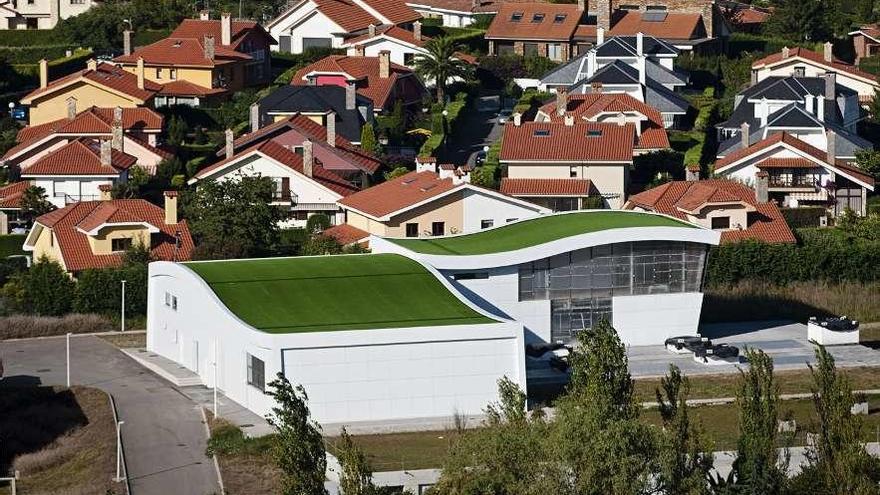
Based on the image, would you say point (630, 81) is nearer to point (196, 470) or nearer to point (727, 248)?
point (727, 248)

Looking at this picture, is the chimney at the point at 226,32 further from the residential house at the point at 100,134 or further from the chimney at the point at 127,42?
the residential house at the point at 100,134

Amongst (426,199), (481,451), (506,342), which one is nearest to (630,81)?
(426,199)

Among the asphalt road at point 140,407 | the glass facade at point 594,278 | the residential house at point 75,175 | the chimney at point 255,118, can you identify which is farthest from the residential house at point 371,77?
the glass facade at point 594,278

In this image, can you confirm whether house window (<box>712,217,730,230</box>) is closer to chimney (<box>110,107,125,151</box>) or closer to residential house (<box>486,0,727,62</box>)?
chimney (<box>110,107,125,151</box>)

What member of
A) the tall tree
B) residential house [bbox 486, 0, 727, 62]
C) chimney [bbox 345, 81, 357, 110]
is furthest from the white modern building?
residential house [bbox 486, 0, 727, 62]

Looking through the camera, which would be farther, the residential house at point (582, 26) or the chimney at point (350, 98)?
the residential house at point (582, 26)

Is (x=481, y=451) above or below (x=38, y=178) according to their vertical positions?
below

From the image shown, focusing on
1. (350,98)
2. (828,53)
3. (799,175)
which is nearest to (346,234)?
(350,98)
